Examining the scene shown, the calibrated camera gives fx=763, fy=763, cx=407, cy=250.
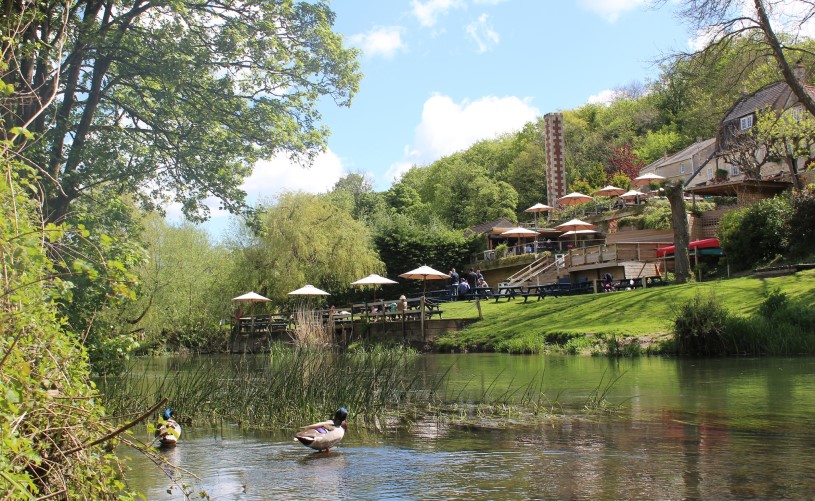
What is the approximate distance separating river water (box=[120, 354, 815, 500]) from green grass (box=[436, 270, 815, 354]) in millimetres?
9112

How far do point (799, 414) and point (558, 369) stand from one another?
837 cm

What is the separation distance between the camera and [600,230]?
161 ft

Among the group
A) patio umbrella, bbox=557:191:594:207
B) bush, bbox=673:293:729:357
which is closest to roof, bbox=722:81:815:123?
patio umbrella, bbox=557:191:594:207

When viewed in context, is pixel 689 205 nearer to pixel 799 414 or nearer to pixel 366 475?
pixel 799 414

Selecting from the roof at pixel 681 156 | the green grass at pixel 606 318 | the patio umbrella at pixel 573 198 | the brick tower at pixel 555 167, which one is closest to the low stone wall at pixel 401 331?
the green grass at pixel 606 318

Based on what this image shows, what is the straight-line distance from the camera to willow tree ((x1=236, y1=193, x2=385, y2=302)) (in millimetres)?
41844

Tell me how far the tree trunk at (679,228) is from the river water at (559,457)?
15.6 m

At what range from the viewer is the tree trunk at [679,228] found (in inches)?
1096

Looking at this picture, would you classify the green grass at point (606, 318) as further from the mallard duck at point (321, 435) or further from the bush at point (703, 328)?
the mallard duck at point (321, 435)

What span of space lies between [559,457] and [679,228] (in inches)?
857

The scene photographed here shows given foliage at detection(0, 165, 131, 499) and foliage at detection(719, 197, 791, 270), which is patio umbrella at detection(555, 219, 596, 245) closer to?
foliage at detection(719, 197, 791, 270)

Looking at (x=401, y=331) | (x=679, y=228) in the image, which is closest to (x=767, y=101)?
(x=679, y=228)

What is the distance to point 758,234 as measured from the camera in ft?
95.6

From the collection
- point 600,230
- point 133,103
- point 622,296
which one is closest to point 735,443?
point 133,103
